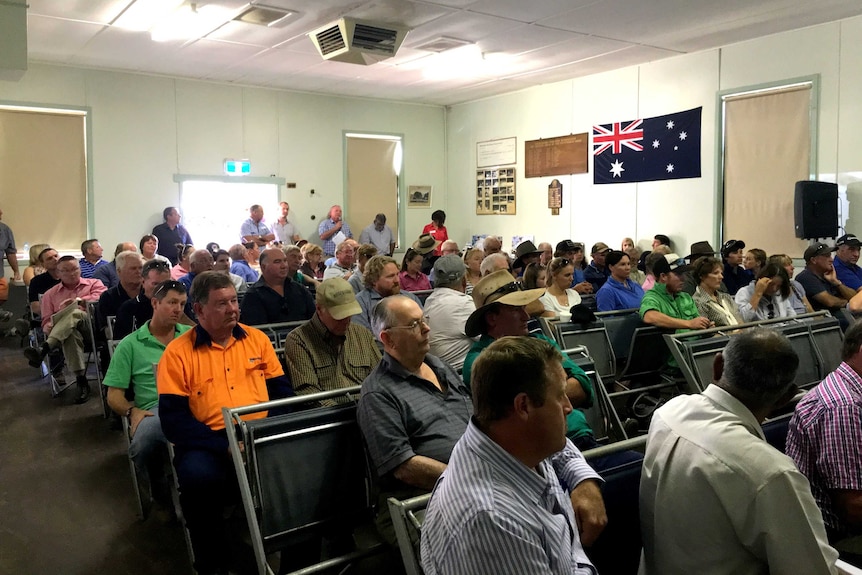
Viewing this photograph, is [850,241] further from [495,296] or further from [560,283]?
[495,296]

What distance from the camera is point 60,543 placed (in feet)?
10.7

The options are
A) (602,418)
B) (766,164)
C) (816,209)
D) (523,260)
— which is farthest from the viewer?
(766,164)

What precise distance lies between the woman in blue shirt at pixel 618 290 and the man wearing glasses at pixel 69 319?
4205 millimetres

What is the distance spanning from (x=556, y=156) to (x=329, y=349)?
8705 millimetres

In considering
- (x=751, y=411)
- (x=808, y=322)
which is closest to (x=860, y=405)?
(x=751, y=411)

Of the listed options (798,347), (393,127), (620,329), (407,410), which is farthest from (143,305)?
(393,127)

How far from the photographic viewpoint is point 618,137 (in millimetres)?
10242

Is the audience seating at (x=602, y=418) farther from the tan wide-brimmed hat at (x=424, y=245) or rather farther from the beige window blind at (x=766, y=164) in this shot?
the beige window blind at (x=766, y=164)

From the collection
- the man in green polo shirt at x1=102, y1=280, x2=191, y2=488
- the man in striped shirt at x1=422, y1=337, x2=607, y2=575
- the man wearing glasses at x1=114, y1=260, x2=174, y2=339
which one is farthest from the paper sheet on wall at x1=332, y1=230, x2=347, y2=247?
the man in striped shirt at x1=422, y1=337, x2=607, y2=575

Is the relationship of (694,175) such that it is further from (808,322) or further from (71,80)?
(71,80)

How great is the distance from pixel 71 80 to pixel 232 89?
7.75 feet

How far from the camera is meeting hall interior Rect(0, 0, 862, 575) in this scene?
6.89 m

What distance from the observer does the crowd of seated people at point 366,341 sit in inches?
90.3

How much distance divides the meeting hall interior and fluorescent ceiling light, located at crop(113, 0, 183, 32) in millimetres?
43
